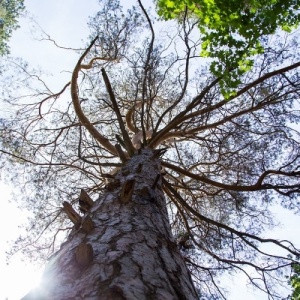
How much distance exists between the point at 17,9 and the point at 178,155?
6049 mm

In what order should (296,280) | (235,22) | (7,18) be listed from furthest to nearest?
1. (7,18)
2. (296,280)
3. (235,22)

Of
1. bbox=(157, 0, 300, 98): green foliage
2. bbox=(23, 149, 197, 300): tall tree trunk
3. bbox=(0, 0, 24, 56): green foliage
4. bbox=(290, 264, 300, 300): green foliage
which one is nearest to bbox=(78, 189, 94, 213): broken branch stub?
bbox=(23, 149, 197, 300): tall tree trunk

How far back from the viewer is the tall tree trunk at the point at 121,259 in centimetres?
122

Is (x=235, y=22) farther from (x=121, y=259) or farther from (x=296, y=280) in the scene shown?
(x=296, y=280)

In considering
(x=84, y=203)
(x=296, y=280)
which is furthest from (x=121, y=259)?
(x=296, y=280)

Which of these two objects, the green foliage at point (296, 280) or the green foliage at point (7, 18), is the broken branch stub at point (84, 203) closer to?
the green foliage at point (296, 280)

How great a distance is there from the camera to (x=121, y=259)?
1.47m

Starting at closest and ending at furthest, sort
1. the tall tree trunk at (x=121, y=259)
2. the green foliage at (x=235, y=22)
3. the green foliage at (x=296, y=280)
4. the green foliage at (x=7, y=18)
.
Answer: the tall tree trunk at (x=121, y=259) < the green foliage at (x=235, y=22) < the green foliage at (x=296, y=280) < the green foliage at (x=7, y=18)

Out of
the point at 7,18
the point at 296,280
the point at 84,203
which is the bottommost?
the point at 296,280

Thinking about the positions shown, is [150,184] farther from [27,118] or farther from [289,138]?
[27,118]

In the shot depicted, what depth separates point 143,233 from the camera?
1.92 m

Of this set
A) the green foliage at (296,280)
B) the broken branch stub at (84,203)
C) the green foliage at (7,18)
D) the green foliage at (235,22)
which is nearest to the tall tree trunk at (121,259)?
the broken branch stub at (84,203)

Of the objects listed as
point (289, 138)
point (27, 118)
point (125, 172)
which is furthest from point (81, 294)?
point (27, 118)

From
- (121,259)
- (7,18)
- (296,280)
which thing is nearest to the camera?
(121,259)
